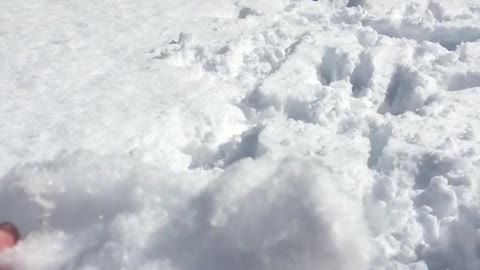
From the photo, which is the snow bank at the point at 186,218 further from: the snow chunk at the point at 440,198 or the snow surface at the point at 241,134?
the snow chunk at the point at 440,198

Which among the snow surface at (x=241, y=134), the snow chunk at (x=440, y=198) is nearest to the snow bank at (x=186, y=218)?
the snow surface at (x=241, y=134)

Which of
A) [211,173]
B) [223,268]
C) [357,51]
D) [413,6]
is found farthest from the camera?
[413,6]

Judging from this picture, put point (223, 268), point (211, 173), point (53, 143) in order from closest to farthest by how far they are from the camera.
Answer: point (223, 268) < point (211, 173) < point (53, 143)

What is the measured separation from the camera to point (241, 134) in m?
3.79

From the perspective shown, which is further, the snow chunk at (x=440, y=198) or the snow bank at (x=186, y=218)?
the snow chunk at (x=440, y=198)

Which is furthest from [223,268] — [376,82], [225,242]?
[376,82]

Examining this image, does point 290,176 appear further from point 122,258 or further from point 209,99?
point 209,99

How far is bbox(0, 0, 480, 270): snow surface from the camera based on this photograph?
9.58 ft

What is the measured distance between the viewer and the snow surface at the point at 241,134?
9.58 feet

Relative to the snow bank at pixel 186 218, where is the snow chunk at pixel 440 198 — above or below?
below

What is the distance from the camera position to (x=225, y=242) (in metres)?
2.88

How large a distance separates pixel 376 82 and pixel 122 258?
2008mm

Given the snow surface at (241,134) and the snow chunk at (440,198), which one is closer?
the snow surface at (241,134)

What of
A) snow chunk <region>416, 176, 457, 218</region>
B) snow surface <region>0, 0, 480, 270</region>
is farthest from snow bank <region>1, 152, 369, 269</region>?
snow chunk <region>416, 176, 457, 218</region>
